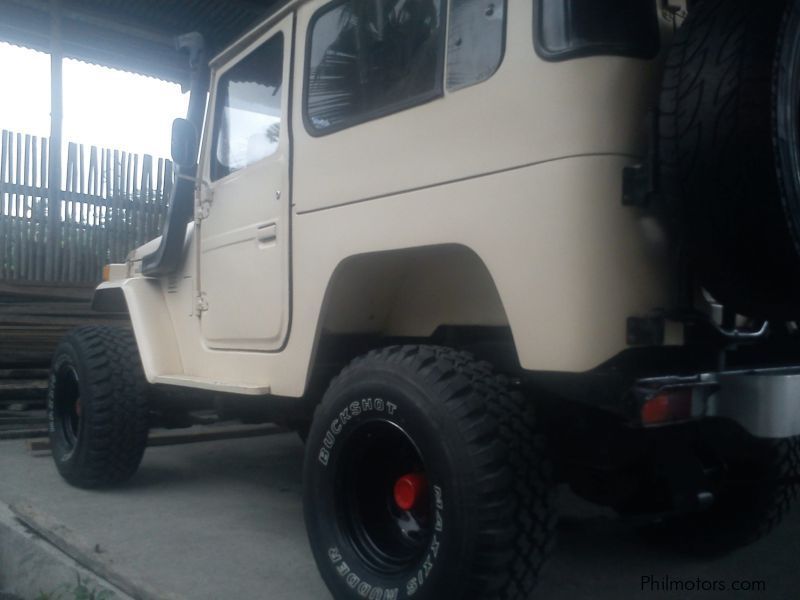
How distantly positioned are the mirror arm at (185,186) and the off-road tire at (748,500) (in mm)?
2750

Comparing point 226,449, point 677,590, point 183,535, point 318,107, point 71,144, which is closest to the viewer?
point 677,590

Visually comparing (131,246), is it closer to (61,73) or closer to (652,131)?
(61,73)

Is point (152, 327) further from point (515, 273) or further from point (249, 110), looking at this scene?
point (515, 273)

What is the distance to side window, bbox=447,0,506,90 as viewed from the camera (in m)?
2.40

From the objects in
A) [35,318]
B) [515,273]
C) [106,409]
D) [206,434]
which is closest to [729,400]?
[515,273]

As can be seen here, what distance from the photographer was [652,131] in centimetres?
209

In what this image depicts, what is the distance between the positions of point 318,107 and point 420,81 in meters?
0.61

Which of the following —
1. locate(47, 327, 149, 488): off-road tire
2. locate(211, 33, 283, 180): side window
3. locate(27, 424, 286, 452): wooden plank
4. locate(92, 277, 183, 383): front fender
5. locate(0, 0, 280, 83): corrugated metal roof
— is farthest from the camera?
locate(0, 0, 280, 83): corrugated metal roof

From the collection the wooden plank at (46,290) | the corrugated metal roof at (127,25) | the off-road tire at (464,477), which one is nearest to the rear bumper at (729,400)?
the off-road tire at (464,477)

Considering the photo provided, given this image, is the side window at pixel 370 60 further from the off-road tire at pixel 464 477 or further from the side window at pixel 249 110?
the off-road tire at pixel 464 477

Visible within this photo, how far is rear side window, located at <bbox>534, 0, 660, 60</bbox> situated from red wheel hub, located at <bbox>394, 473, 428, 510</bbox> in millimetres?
1340

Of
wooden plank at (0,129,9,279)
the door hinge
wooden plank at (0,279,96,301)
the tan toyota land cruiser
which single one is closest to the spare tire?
the tan toyota land cruiser

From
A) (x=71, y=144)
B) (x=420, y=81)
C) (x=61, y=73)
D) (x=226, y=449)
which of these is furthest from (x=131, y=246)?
(x=420, y=81)

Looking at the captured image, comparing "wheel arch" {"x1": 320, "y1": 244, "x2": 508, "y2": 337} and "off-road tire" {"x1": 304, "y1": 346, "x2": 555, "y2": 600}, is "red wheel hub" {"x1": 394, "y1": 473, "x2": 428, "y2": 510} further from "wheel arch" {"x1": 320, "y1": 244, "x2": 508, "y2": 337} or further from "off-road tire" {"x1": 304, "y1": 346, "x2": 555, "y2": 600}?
"wheel arch" {"x1": 320, "y1": 244, "x2": 508, "y2": 337}
